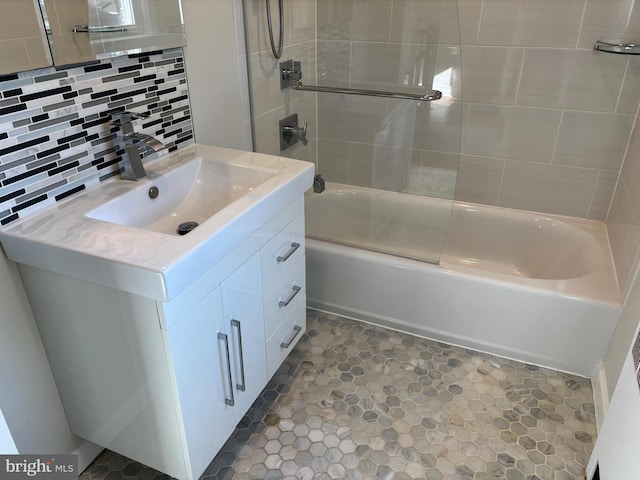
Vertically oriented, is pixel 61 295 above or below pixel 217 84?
below

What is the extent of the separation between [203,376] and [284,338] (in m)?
0.51

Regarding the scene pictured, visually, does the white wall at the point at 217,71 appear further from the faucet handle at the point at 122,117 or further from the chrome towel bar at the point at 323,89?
the faucet handle at the point at 122,117

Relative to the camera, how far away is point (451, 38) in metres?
2.07

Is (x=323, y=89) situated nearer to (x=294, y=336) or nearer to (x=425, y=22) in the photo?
(x=425, y=22)

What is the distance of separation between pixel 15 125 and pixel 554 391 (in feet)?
6.54

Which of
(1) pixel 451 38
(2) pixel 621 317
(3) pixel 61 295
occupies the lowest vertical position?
(2) pixel 621 317

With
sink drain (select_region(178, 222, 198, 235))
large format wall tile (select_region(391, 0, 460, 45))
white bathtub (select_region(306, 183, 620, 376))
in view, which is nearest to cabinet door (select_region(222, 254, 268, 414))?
sink drain (select_region(178, 222, 198, 235))

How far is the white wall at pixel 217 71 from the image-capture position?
5.85 feet

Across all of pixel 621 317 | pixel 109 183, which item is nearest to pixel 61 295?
pixel 109 183

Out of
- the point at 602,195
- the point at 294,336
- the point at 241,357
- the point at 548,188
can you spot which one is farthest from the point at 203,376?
the point at 602,195

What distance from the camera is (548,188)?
2428 millimetres

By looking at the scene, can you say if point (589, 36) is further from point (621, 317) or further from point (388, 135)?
point (621, 317)

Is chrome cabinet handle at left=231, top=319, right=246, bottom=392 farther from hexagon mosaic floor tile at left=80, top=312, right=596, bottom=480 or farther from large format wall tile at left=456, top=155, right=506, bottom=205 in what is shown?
large format wall tile at left=456, top=155, right=506, bottom=205

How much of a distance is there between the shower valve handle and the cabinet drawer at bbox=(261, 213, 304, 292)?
0.79m
